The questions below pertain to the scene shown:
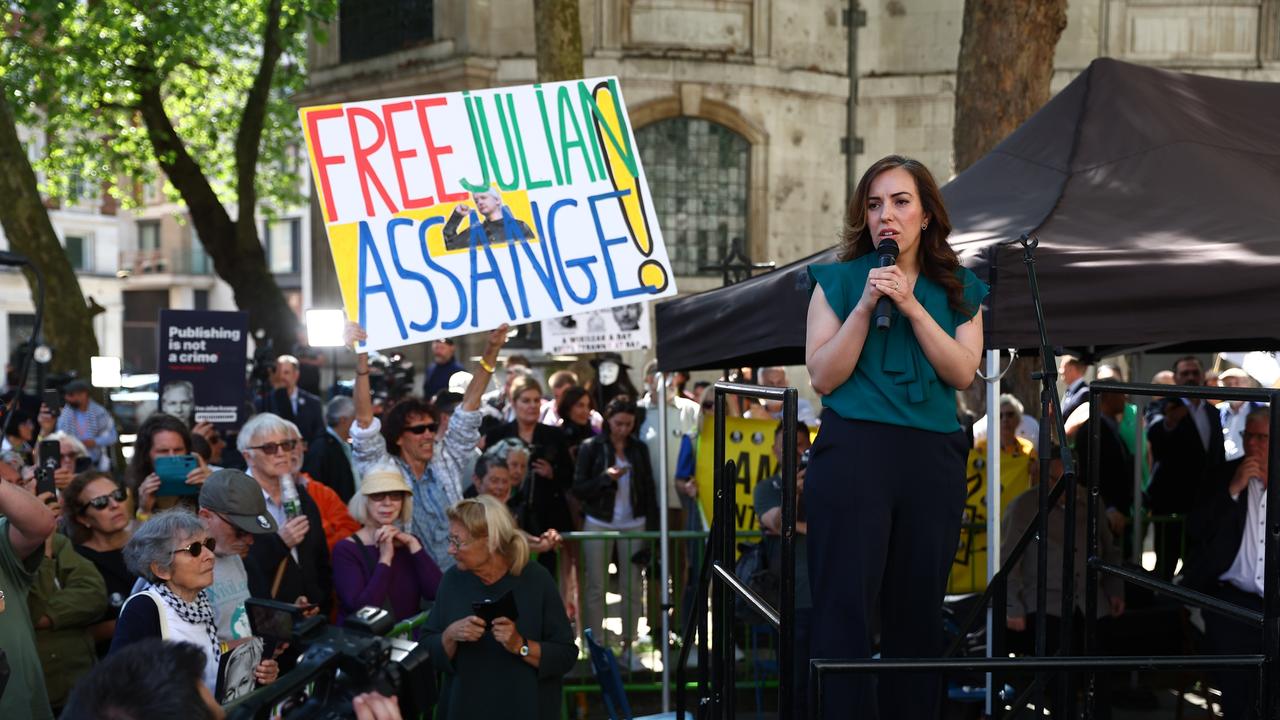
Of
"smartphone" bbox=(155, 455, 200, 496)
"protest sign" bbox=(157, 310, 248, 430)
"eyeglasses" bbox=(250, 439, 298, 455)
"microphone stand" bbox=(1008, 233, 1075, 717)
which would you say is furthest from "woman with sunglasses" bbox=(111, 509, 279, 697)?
"protest sign" bbox=(157, 310, 248, 430)

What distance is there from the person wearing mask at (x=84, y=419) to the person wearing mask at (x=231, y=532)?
9.24 metres

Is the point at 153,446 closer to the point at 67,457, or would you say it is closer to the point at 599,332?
the point at 67,457

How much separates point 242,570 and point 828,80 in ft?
57.4

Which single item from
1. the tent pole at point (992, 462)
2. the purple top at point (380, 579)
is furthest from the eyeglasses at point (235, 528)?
the tent pole at point (992, 462)

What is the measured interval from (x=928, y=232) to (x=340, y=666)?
197 cm

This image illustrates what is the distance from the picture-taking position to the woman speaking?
3.31 metres

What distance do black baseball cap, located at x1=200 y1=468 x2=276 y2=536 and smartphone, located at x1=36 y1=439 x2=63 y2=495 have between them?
6.56ft

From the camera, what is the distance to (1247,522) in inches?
243

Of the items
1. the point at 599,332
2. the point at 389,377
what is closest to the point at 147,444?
the point at 599,332

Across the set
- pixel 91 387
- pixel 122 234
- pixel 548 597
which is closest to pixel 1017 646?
pixel 548 597

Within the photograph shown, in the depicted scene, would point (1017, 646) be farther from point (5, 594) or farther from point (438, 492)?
point (5, 594)

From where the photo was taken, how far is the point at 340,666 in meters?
2.50

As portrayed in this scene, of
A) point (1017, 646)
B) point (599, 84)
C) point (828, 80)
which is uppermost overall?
point (828, 80)

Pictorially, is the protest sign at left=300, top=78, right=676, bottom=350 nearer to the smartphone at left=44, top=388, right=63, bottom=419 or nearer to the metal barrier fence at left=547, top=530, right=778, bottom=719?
the metal barrier fence at left=547, top=530, right=778, bottom=719
